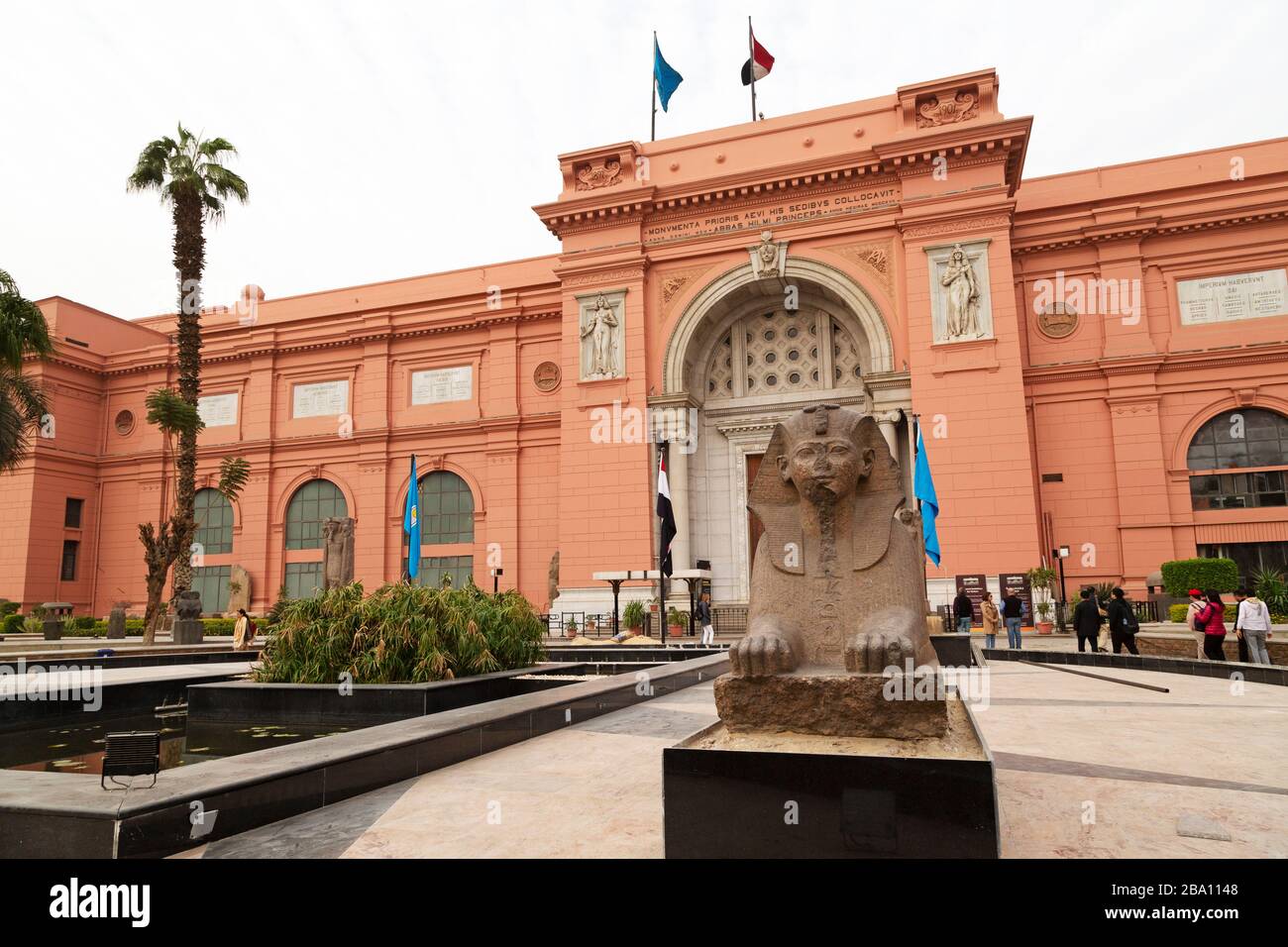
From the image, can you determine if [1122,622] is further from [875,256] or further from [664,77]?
[664,77]

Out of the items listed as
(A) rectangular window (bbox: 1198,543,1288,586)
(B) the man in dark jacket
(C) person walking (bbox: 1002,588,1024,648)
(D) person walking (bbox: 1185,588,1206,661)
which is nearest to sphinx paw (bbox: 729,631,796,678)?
(D) person walking (bbox: 1185,588,1206,661)

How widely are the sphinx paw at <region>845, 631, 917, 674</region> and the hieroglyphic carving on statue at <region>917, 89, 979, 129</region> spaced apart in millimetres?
20641

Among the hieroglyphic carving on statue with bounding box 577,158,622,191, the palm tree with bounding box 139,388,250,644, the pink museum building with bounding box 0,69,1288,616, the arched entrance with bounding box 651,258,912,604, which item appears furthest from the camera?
the hieroglyphic carving on statue with bounding box 577,158,622,191

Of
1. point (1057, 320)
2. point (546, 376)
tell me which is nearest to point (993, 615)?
point (1057, 320)

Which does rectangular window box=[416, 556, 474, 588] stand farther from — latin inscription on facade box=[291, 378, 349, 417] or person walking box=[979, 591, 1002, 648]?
person walking box=[979, 591, 1002, 648]

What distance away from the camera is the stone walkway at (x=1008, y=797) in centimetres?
350

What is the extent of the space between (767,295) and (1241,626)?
49.9ft

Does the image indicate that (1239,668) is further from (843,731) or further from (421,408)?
(421,408)

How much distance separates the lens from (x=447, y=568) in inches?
1063

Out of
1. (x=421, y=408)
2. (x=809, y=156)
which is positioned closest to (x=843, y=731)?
(x=809, y=156)

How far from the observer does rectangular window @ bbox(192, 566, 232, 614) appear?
94.8 feet

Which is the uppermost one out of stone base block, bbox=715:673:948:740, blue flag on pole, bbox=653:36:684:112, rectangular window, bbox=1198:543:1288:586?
blue flag on pole, bbox=653:36:684:112

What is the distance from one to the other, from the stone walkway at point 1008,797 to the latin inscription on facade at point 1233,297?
17.2 m

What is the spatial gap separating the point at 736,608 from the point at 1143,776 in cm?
1752
